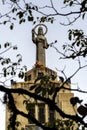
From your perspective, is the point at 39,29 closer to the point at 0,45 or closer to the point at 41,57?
the point at 41,57

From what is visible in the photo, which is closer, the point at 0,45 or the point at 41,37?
the point at 0,45

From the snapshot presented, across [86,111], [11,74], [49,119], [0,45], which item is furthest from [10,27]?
[49,119]

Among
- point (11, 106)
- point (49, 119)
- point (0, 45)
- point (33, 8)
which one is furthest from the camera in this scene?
point (49, 119)

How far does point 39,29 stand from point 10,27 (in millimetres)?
34921

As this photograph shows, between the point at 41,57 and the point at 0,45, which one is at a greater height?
the point at 41,57

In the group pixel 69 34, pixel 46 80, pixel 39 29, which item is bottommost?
pixel 46 80

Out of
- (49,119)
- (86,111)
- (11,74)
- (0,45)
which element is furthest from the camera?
(49,119)

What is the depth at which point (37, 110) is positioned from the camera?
38594 mm

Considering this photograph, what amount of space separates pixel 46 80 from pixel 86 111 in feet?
19.6

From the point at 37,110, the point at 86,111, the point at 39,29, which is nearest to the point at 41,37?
the point at 39,29

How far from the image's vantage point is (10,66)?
528 inches

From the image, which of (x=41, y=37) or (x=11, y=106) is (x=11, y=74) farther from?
(x=41, y=37)

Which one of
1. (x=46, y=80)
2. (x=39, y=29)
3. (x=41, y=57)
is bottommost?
(x=46, y=80)

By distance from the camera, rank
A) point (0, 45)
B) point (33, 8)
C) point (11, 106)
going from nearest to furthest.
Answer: point (11, 106) < point (33, 8) < point (0, 45)
